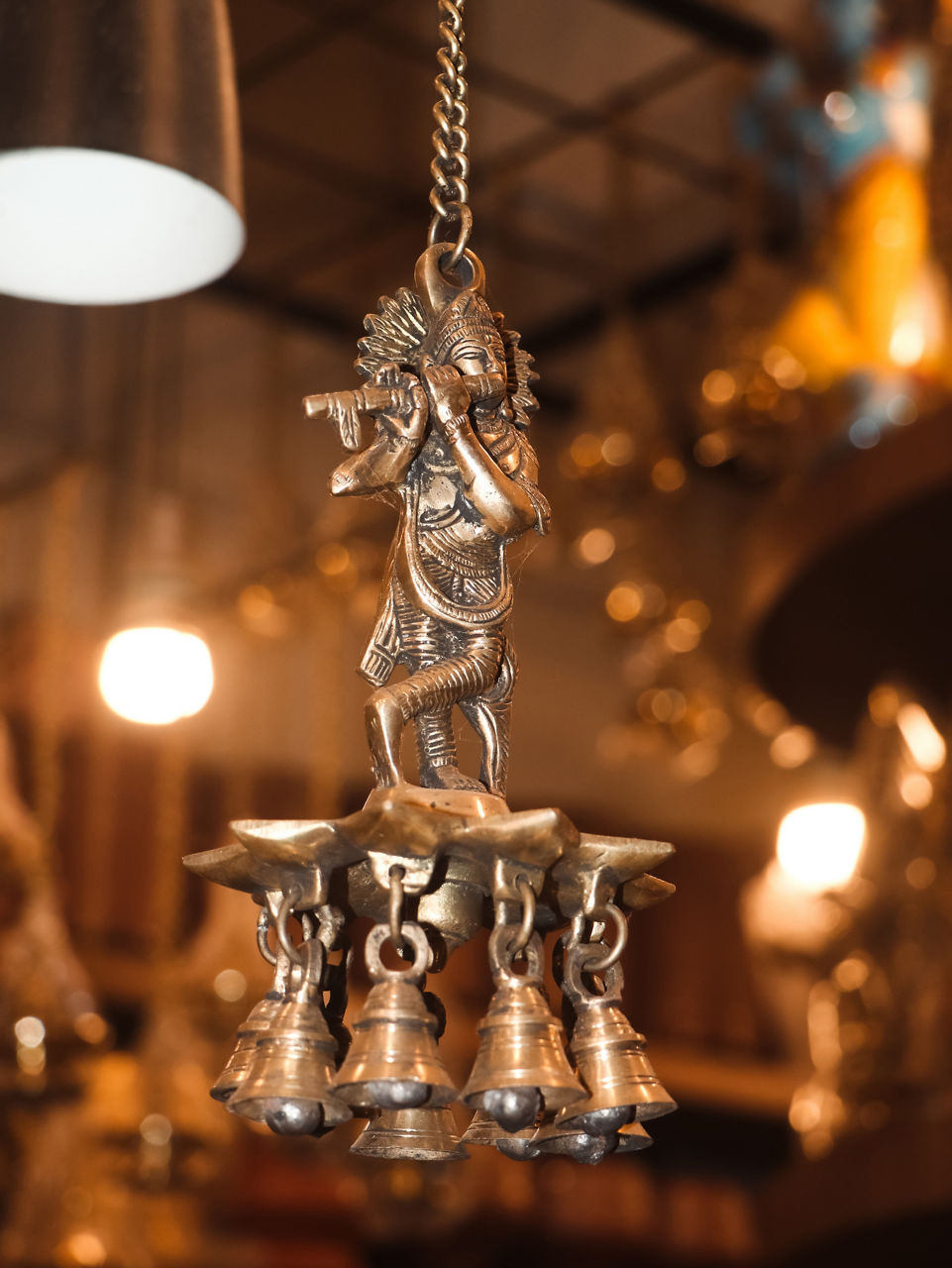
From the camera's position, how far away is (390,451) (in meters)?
1.14

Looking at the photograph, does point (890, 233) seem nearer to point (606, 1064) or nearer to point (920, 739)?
point (920, 739)

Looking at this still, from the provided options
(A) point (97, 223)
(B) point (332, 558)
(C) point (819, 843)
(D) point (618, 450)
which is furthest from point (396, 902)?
(C) point (819, 843)

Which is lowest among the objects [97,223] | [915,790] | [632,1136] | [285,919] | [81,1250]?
[632,1136]

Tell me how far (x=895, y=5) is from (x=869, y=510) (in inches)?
61.0

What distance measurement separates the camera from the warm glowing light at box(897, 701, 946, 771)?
3279mm

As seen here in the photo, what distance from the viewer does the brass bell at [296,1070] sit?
1022mm

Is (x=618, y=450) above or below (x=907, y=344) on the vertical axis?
above

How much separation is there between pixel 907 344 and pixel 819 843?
1538 millimetres

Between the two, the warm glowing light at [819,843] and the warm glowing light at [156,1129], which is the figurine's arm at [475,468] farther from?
the warm glowing light at [819,843]

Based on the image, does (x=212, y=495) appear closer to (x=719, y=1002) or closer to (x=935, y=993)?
(x=719, y=1002)

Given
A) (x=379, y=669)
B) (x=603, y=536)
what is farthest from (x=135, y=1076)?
(x=379, y=669)

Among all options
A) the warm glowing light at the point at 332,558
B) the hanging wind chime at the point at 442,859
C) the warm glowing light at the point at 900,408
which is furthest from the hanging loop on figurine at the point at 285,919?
the warm glowing light at the point at 332,558

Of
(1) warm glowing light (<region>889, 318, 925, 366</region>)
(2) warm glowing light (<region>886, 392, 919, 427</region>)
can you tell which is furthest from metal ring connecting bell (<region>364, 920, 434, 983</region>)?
(1) warm glowing light (<region>889, 318, 925, 366</region>)

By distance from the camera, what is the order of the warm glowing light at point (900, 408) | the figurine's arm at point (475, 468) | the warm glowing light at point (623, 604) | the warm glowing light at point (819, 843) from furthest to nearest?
the warm glowing light at point (819, 843)
the warm glowing light at point (623, 604)
the warm glowing light at point (900, 408)
the figurine's arm at point (475, 468)
